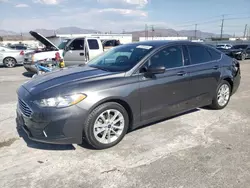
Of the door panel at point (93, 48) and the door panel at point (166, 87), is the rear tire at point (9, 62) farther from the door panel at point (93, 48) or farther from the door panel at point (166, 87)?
the door panel at point (166, 87)

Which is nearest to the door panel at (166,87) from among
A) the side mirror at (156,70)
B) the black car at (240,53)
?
the side mirror at (156,70)

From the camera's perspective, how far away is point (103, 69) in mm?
3709

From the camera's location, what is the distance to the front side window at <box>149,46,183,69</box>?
12.3ft

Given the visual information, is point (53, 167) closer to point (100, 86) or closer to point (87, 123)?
point (87, 123)

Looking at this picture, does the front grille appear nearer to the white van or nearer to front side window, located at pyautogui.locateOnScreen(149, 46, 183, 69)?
front side window, located at pyautogui.locateOnScreen(149, 46, 183, 69)

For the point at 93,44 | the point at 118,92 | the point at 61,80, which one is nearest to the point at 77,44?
the point at 93,44

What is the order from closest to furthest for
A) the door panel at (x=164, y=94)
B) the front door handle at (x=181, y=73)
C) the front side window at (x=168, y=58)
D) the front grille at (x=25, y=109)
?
the front grille at (x=25, y=109), the door panel at (x=164, y=94), the front side window at (x=168, y=58), the front door handle at (x=181, y=73)

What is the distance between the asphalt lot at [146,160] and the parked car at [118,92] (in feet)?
0.94

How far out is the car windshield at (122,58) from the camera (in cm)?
362

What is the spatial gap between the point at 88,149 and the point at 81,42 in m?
8.10

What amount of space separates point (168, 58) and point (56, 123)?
7.34 feet

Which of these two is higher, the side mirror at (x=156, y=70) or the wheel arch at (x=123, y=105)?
the side mirror at (x=156, y=70)

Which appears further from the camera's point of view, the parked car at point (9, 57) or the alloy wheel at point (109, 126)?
the parked car at point (9, 57)

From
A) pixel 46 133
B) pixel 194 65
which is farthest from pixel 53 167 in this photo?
pixel 194 65
